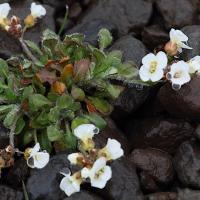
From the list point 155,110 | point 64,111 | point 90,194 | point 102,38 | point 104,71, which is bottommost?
point 155,110

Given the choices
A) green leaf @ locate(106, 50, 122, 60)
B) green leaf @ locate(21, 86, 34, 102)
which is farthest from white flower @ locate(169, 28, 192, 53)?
green leaf @ locate(21, 86, 34, 102)

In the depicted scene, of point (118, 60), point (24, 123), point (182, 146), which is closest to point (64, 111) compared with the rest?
point (24, 123)

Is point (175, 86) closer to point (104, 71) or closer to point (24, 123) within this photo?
point (104, 71)

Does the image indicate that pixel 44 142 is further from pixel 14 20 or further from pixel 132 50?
pixel 132 50

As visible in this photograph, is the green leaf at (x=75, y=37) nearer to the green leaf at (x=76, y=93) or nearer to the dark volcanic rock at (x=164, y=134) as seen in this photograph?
the green leaf at (x=76, y=93)

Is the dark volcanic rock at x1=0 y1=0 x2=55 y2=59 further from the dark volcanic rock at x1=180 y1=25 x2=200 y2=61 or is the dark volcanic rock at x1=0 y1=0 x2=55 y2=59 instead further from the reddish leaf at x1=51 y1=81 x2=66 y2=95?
the dark volcanic rock at x1=180 y1=25 x2=200 y2=61

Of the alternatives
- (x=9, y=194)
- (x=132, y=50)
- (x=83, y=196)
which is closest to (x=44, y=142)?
(x=9, y=194)
